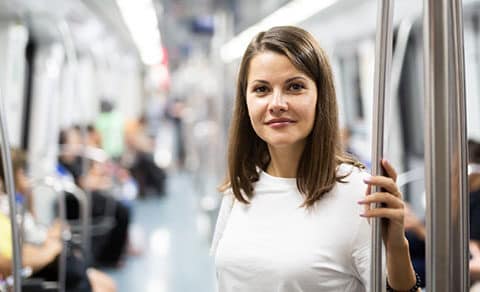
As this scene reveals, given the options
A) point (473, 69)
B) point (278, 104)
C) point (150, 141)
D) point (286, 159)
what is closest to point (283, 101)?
point (278, 104)

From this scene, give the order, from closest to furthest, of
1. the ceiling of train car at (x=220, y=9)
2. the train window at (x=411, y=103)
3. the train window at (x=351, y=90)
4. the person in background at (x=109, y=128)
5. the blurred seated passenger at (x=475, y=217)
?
the blurred seated passenger at (x=475, y=217) < the ceiling of train car at (x=220, y=9) < the train window at (x=411, y=103) < the train window at (x=351, y=90) < the person in background at (x=109, y=128)

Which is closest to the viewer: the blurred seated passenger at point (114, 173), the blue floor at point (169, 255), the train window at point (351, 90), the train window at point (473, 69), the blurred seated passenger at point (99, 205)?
the train window at point (473, 69)

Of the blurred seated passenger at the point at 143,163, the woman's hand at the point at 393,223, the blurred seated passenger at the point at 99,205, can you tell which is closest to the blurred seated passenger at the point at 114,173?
the blurred seated passenger at the point at 99,205

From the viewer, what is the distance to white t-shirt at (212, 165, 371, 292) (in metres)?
0.99

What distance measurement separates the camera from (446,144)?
0.83 metres

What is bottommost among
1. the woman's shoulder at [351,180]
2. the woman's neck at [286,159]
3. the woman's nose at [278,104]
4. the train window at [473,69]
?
the woman's shoulder at [351,180]

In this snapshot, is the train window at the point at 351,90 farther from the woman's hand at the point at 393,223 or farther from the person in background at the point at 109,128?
the woman's hand at the point at 393,223

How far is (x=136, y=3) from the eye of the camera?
13.9 feet

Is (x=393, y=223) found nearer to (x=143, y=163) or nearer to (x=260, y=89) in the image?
(x=260, y=89)

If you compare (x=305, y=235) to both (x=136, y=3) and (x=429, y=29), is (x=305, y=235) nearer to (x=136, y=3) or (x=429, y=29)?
(x=429, y=29)

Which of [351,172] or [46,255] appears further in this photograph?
[46,255]

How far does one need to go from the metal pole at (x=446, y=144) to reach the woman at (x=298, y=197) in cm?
9

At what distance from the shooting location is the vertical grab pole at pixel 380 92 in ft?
3.03

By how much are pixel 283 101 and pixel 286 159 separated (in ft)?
0.47
